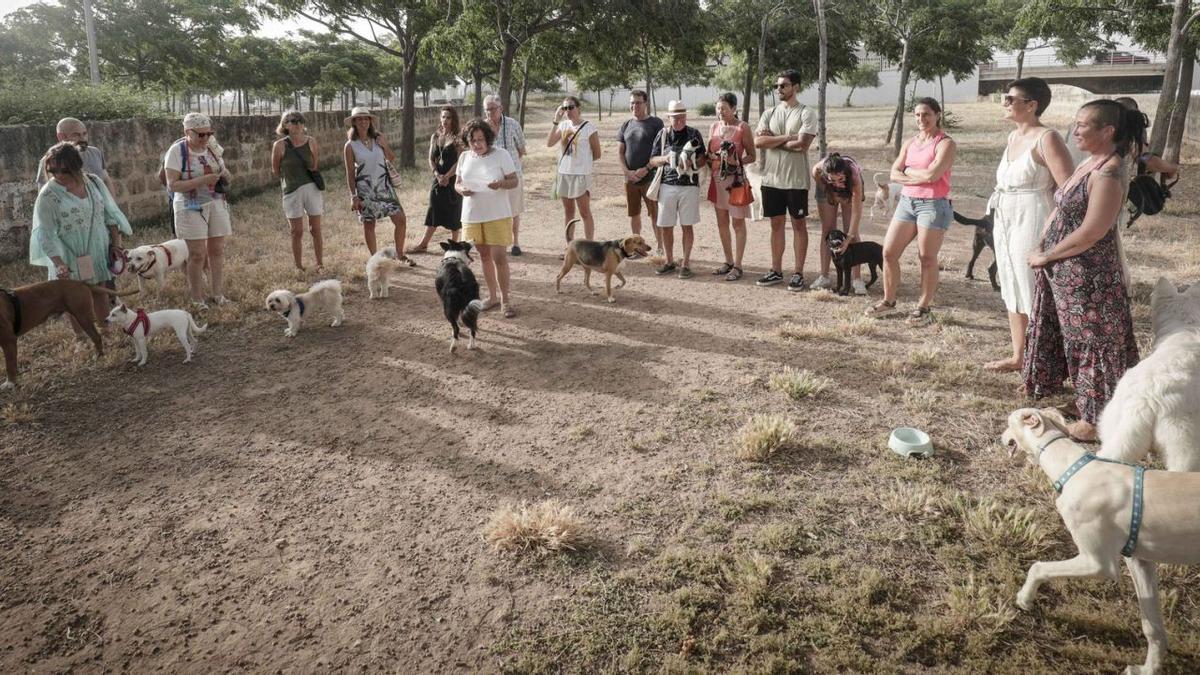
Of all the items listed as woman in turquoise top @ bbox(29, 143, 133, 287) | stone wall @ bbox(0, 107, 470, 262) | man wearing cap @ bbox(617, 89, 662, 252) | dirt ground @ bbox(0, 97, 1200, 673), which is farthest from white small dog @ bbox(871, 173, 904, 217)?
stone wall @ bbox(0, 107, 470, 262)

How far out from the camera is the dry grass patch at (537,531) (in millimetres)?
3223

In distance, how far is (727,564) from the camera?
310 cm

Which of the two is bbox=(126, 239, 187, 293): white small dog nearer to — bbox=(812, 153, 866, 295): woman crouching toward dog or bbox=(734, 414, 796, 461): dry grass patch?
bbox=(734, 414, 796, 461): dry grass patch

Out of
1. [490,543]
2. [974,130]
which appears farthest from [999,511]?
[974,130]

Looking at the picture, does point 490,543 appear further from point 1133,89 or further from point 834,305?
point 1133,89

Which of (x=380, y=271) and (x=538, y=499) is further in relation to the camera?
(x=380, y=271)

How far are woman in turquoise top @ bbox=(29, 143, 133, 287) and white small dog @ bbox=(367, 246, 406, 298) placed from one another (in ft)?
7.16

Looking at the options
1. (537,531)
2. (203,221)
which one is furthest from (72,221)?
(537,531)

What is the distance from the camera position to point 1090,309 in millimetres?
3863

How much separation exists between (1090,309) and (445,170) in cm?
665

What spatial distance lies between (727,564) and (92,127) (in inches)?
443

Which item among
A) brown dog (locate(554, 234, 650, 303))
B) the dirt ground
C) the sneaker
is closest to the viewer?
the dirt ground

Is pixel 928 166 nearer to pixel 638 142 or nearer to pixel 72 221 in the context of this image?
pixel 638 142

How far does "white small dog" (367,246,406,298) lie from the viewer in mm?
7312
